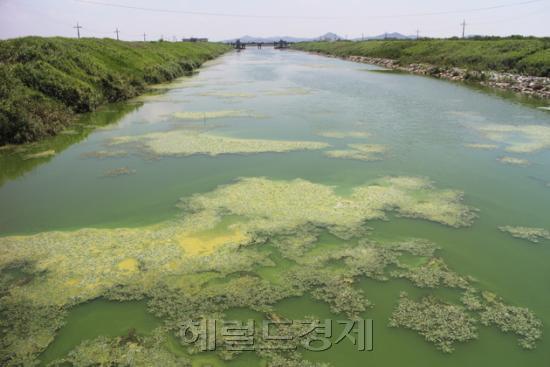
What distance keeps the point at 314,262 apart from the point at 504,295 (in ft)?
6.17

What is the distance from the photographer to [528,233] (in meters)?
5.11

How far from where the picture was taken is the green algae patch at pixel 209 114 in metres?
12.2

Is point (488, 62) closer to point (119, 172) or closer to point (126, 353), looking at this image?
point (119, 172)

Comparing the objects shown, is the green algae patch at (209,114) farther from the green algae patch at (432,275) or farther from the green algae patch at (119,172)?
the green algae patch at (432,275)

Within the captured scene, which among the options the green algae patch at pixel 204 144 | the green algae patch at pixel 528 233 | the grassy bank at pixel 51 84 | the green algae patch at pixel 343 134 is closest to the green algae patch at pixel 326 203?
the green algae patch at pixel 528 233

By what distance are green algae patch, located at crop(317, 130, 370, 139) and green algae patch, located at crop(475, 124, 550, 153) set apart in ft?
9.83

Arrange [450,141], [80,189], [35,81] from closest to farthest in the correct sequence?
[80,189] < [450,141] < [35,81]

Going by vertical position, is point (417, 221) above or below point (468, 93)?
below

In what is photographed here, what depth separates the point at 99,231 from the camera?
17.1ft

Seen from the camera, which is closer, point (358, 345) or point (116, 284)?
point (358, 345)

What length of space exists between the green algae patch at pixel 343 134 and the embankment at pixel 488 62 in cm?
1047

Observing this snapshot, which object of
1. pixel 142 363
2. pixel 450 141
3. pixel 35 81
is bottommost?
pixel 142 363

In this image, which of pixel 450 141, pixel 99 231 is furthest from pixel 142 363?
pixel 450 141

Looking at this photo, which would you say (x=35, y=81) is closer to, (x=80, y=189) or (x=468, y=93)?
(x=80, y=189)
